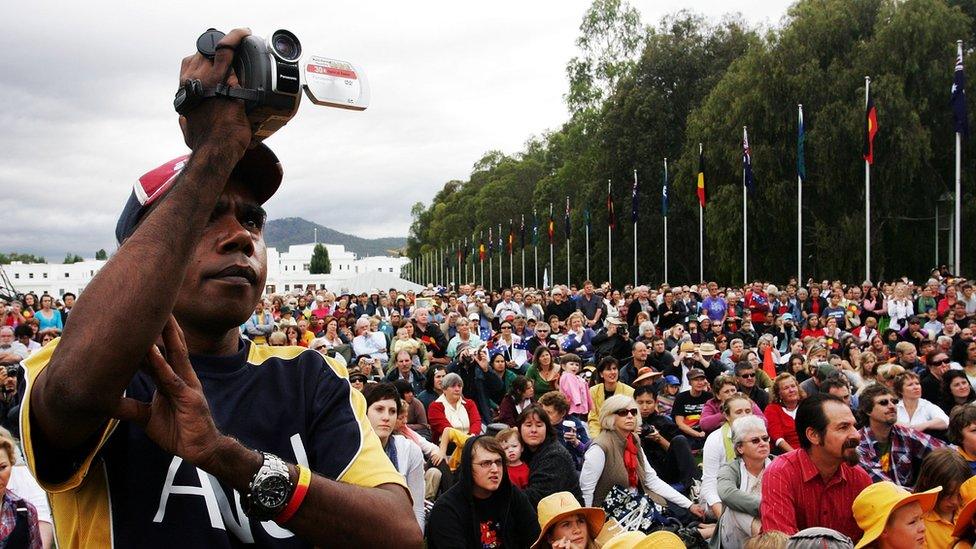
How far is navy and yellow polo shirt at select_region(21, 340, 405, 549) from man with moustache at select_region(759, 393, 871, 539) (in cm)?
380

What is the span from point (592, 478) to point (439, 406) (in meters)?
2.55

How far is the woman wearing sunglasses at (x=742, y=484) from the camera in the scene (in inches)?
246

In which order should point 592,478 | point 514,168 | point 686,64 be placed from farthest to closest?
1. point 514,168
2. point 686,64
3. point 592,478

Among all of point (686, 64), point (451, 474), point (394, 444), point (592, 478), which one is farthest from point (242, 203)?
point (686, 64)

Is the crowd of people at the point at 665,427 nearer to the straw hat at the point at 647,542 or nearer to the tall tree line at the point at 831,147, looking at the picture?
the straw hat at the point at 647,542

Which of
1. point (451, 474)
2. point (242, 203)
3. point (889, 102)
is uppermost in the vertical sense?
point (889, 102)

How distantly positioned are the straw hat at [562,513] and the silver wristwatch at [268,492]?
4339mm

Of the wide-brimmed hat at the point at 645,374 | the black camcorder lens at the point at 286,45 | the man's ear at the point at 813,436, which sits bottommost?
the wide-brimmed hat at the point at 645,374

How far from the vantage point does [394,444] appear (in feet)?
23.1

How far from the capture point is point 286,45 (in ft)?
4.35

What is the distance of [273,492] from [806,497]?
4.21 metres

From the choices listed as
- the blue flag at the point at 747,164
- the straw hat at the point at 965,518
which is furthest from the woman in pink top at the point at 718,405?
the blue flag at the point at 747,164

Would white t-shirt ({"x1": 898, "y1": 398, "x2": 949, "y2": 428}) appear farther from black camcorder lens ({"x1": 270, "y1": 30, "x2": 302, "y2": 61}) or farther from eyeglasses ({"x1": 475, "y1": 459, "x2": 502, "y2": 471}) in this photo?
black camcorder lens ({"x1": 270, "y1": 30, "x2": 302, "y2": 61})

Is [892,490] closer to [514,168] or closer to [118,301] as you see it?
[118,301]
